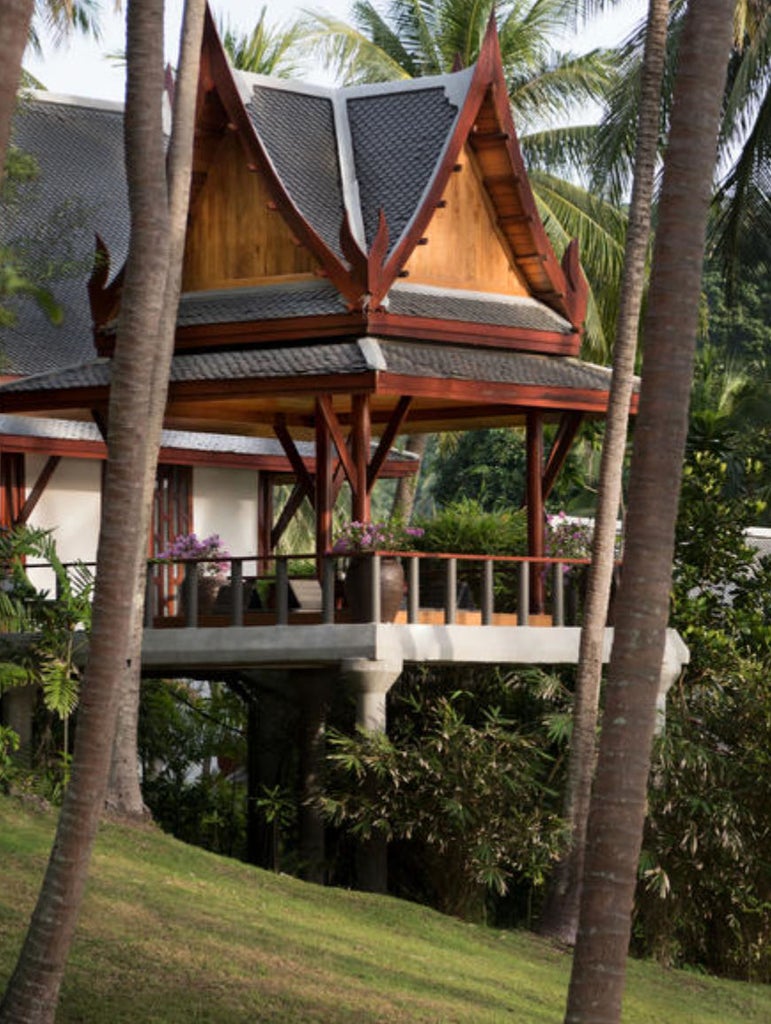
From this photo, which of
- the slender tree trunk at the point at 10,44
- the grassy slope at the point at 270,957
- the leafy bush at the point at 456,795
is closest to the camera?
the slender tree trunk at the point at 10,44

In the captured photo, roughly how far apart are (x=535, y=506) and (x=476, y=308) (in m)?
2.24

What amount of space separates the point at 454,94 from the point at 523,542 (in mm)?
5099

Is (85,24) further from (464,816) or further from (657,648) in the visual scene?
(657,648)

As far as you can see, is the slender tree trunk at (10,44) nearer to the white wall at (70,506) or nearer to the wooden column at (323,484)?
the wooden column at (323,484)

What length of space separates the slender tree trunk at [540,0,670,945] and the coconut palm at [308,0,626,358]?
15113 mm

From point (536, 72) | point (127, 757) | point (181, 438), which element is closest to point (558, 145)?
point (536, 72)

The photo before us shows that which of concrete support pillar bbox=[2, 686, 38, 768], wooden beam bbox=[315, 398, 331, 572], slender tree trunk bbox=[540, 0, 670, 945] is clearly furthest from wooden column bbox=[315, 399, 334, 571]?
concrete support pillar bbox=[2, 686, 38, 768]

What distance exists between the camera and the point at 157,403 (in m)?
21.3

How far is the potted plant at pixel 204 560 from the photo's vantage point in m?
22.9

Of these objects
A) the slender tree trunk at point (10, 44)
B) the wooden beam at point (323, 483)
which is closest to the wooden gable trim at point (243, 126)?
the wooden beam at point (323, 483)

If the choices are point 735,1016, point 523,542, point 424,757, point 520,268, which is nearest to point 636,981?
point 735,1016

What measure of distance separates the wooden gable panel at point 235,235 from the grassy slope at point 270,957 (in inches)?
249

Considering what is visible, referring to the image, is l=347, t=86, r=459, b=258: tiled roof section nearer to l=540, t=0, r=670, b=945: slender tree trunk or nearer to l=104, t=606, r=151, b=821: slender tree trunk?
l=540, t=0, r=670, b=945: slender tree trunk

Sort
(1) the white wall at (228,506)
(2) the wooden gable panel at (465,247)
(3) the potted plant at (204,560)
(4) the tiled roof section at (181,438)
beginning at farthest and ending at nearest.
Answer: (1) the white wall at (228,506)
(4) the tiled roof section at (181,438)
(2) the wooden gable panel at (465,247)
(3) the potted plant at (204,560)
